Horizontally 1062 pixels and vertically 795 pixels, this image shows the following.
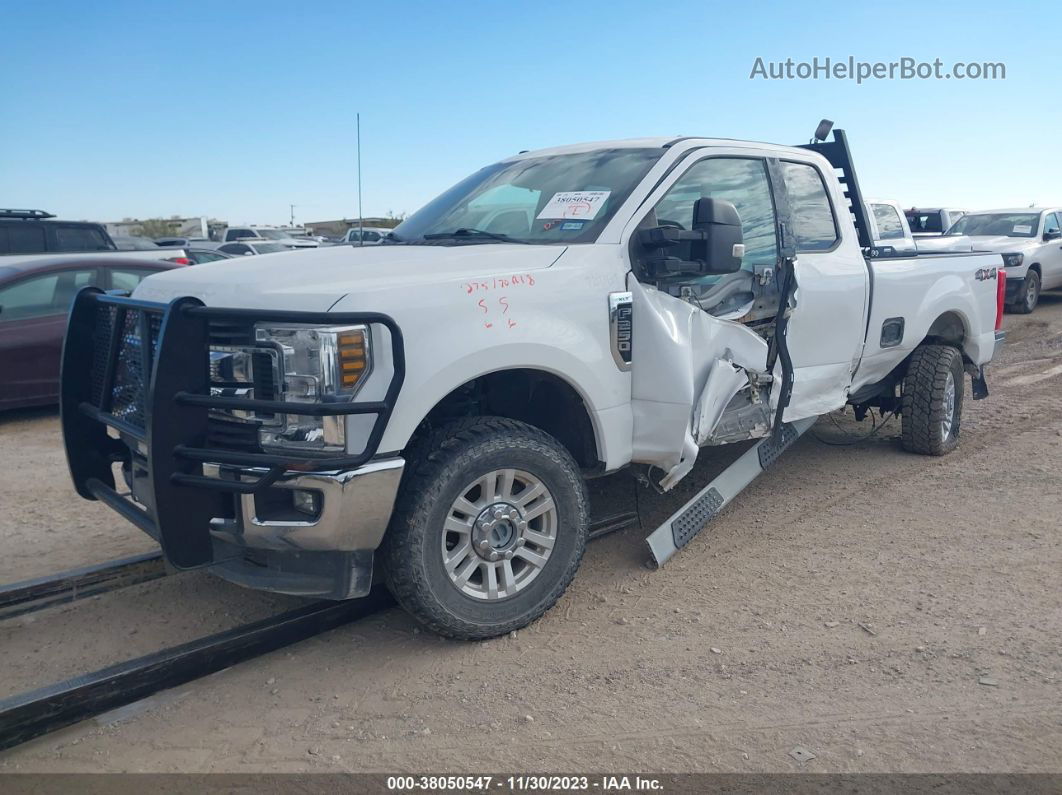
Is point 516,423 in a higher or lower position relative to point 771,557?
higher

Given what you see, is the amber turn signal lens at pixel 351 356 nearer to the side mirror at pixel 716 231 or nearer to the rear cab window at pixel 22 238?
the side mirror at pixel 716 231

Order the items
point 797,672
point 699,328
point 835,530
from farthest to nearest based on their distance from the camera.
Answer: point 835,530 < point 699,328 < point 797,672

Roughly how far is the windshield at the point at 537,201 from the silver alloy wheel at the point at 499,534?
1.18 metres

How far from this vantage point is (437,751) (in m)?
3.04

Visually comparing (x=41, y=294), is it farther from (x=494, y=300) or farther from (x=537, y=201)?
(x=494, y=300)

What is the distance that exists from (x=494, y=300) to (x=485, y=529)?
93cm

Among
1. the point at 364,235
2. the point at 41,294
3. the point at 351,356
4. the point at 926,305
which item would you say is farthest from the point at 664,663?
the point at 364,235

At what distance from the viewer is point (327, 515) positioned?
323cm

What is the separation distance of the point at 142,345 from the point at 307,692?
1.48 m

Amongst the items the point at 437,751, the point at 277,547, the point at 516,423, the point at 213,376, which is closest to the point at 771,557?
the point at 516,423

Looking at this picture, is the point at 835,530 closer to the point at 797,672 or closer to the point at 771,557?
the point at 771,557

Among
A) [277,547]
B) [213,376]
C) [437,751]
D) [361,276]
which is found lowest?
[437,751]

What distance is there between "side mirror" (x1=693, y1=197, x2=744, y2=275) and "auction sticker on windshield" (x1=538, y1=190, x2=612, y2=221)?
0.49m

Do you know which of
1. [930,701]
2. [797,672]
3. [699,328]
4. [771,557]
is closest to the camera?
[930,701]
